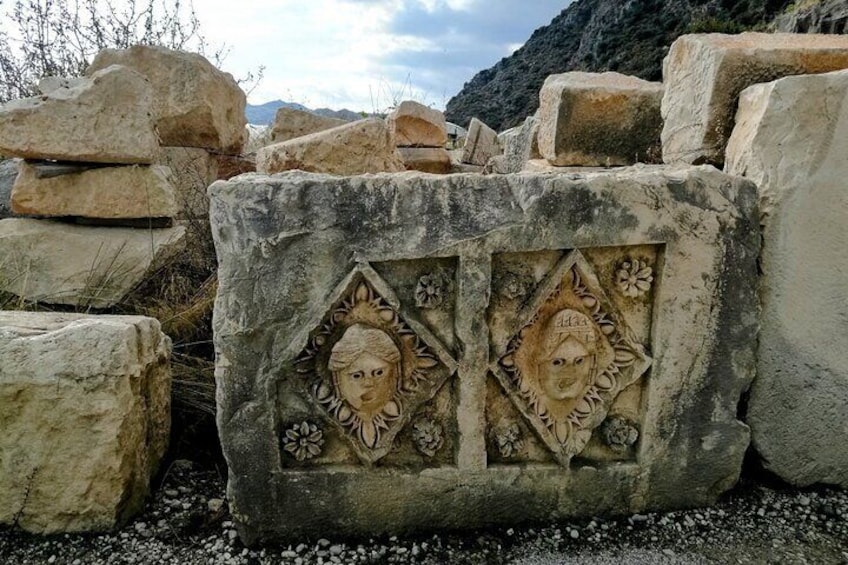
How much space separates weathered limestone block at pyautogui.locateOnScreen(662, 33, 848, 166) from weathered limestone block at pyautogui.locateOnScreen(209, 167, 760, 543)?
0.55 metres

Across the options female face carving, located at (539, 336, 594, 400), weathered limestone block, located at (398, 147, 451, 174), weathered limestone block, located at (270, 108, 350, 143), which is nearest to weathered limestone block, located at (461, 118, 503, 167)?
weathered limestone block, located at (398, 147, 451, 174)

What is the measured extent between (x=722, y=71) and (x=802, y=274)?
33.6 inches

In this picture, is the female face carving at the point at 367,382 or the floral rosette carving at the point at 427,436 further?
the floral rosette carving at the point at 427,436

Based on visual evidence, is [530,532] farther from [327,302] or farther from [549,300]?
[327,302]

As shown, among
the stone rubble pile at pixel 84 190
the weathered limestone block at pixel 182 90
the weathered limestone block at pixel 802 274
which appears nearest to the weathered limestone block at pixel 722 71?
the weathered limestone block at pixel 802 274

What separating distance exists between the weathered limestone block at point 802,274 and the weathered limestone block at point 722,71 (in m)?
0.24

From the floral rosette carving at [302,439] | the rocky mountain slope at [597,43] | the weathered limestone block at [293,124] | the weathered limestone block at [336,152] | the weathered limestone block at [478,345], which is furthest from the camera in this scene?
the rocky mountain slope at [597,43]

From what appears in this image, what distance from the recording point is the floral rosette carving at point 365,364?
5.98ft

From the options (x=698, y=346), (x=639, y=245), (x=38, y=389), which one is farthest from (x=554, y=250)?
(x=38, y=389)

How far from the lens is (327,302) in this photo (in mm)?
1799

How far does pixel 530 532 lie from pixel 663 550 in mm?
411

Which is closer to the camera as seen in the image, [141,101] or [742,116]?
[742,116]

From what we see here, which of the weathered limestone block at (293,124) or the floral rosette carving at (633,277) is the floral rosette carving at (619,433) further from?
the weathered limestone block at (293,124)

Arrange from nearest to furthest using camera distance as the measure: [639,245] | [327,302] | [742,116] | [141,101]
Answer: [327,302], [639,245], [742,116], [141,101]
